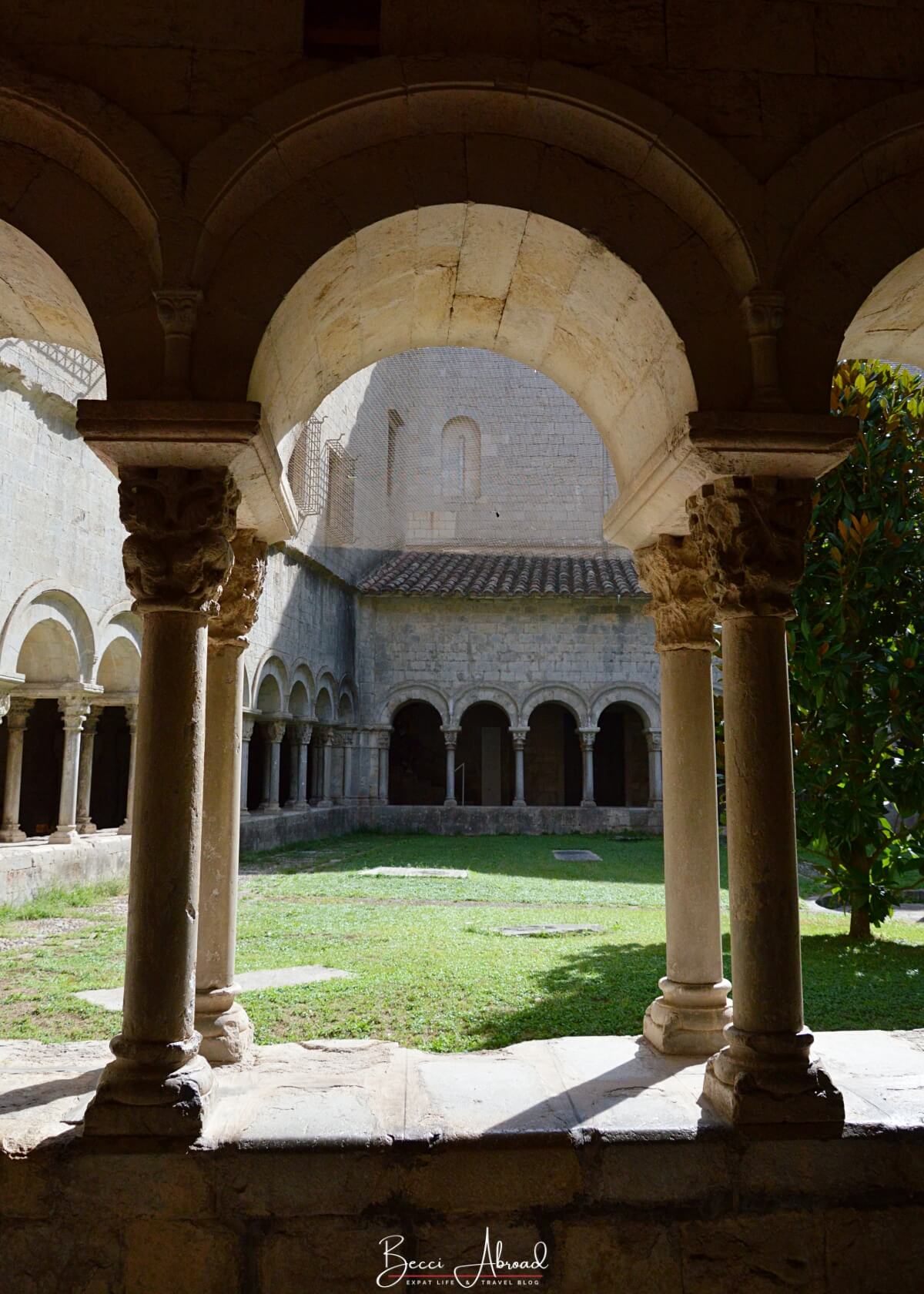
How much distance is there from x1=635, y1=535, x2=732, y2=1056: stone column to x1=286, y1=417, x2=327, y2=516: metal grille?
506 inches

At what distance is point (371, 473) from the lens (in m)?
21.4

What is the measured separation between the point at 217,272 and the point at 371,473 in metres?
18.4

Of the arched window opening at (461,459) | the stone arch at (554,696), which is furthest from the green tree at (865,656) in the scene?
the arched window opening at (461,459)

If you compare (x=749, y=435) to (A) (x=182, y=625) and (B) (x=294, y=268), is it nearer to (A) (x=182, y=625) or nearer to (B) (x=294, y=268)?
(B) (x=294, y=268)

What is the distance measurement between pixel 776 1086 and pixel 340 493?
17.2 m

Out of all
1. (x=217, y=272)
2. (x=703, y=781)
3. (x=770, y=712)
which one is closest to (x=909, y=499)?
(x=703, y=781)

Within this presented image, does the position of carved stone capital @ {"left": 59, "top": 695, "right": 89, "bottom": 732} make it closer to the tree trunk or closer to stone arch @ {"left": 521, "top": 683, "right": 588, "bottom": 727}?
the tree trunk

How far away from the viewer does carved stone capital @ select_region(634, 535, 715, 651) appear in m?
4.11

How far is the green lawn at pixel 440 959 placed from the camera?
16.7 ft

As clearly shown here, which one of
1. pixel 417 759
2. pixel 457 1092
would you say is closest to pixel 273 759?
pixel 417 759

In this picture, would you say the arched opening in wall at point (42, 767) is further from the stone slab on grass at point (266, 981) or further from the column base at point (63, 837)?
the stone slab on grass at point (266, 981)

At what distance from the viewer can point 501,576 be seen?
2061 centimetres

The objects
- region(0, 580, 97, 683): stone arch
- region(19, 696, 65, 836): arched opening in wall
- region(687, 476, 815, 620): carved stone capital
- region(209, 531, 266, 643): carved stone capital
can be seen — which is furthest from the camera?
region(19, 696, 65, 836): arched opening in wall

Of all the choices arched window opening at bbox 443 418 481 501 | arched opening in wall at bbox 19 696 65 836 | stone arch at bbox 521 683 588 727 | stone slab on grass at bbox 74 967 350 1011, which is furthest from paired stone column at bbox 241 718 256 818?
arched window opening at bbox 443 418 481 501
